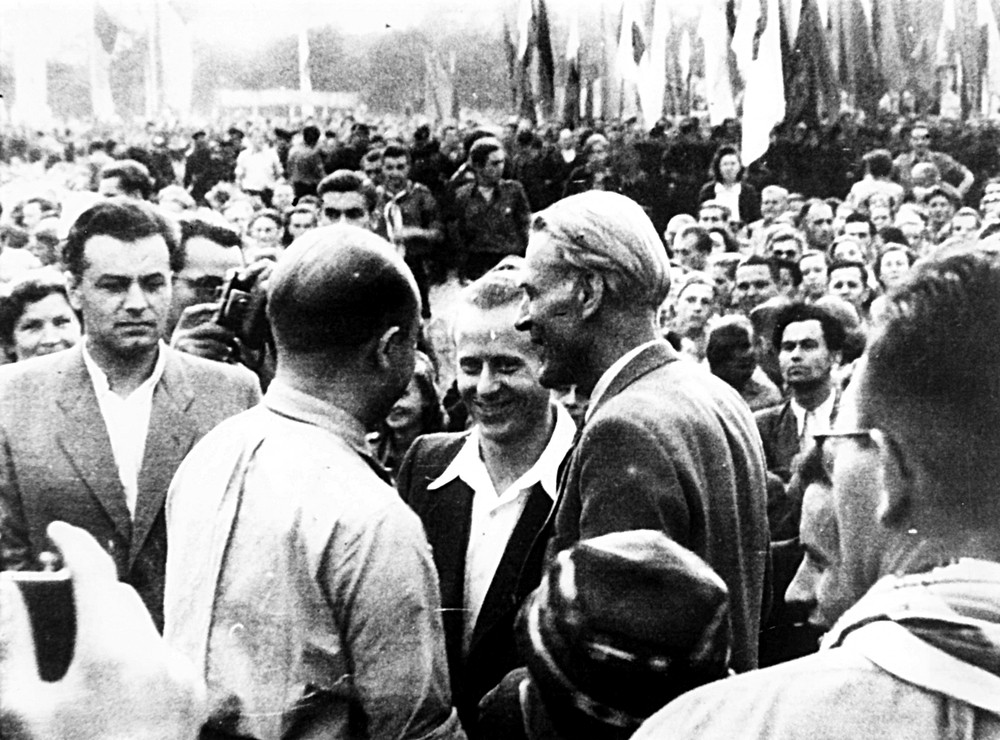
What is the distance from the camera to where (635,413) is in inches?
158

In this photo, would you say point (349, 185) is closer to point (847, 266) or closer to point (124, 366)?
point (124, 366)

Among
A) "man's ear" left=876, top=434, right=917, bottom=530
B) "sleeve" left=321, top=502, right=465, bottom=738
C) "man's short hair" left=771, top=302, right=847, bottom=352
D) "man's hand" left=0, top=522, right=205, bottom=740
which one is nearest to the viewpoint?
"man's ear" left=876, top=434, right=917, bottom=530

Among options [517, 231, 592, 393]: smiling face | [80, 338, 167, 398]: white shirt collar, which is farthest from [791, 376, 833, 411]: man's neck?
[80, 338, 167, 398]: white shirt collar

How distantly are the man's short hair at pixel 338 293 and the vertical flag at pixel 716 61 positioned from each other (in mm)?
1241

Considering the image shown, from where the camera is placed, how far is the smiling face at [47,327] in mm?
4301

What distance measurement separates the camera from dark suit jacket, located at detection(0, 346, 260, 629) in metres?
4.22

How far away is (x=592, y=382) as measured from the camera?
13.5ft

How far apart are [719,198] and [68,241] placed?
2128 millimetres

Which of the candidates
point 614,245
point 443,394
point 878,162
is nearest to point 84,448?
point 443,394

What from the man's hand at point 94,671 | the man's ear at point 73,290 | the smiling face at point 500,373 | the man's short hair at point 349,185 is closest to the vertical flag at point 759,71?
the smiling face at point 500,373

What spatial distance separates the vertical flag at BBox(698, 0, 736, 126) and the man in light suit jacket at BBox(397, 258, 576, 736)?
934 millimetres

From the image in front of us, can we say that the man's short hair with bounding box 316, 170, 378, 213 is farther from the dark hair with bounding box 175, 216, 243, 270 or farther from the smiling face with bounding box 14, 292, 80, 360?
the smiling face with bounding box 14, 292, 80, 360

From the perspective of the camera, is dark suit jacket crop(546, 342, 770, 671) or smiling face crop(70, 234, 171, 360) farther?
smiling face crop(70, 234, 171, 360)

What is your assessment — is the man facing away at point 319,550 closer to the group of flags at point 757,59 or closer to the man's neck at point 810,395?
the group of flags at point 757,59
